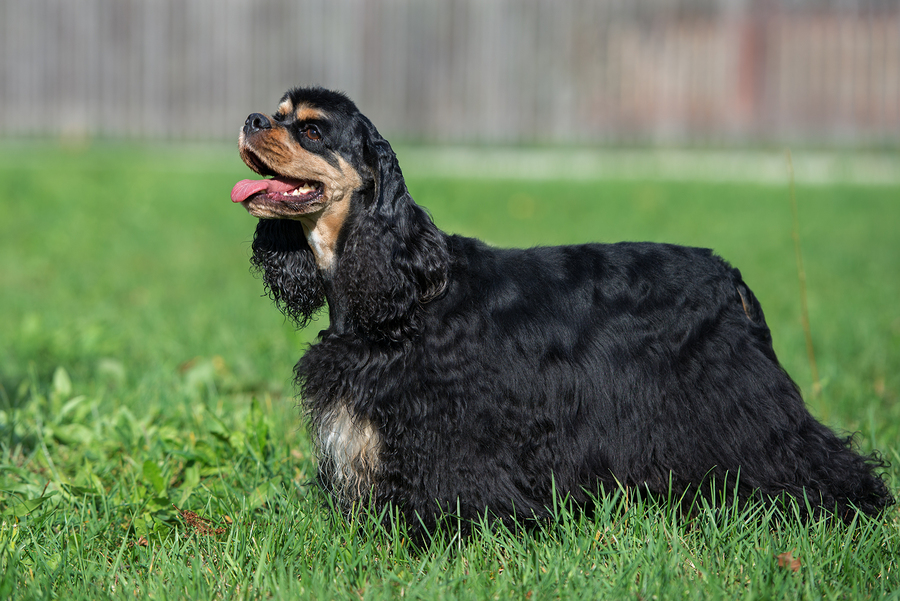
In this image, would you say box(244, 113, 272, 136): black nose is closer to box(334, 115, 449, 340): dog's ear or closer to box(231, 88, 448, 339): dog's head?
box(231, 88, 448, 339): dog's head

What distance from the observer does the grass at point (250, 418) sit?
99.5 inches

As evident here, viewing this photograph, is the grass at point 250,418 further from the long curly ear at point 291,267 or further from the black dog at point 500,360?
the long curly ear at point 291,267

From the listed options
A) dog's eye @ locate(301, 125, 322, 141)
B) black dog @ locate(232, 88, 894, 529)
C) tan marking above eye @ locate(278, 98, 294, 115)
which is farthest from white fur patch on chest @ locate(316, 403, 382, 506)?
tan marking above eye @ locate(278, 98, 294, 115)

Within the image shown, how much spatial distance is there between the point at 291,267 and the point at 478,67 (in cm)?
828

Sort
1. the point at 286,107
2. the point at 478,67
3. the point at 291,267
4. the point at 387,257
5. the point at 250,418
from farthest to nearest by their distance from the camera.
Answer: the point at 478,67
the point at 250,418
the point at 291,267
the point at 286,107
the point at 387,257

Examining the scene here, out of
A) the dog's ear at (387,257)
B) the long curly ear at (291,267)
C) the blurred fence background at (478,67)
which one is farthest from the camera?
the blurred fence background at (478,67)

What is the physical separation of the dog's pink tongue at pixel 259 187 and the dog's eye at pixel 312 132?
0.53 ft

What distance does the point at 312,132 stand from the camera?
2.89 metres

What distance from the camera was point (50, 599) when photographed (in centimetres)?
242

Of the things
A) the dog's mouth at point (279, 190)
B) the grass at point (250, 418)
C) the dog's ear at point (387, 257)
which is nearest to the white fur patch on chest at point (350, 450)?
the grass at point (250, 418)

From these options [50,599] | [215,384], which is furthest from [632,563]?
[215,384]

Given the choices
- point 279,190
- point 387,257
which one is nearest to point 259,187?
point 279,190

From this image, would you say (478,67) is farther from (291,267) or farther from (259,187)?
(259,187)

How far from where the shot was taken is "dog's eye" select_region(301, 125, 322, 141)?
113 inches
